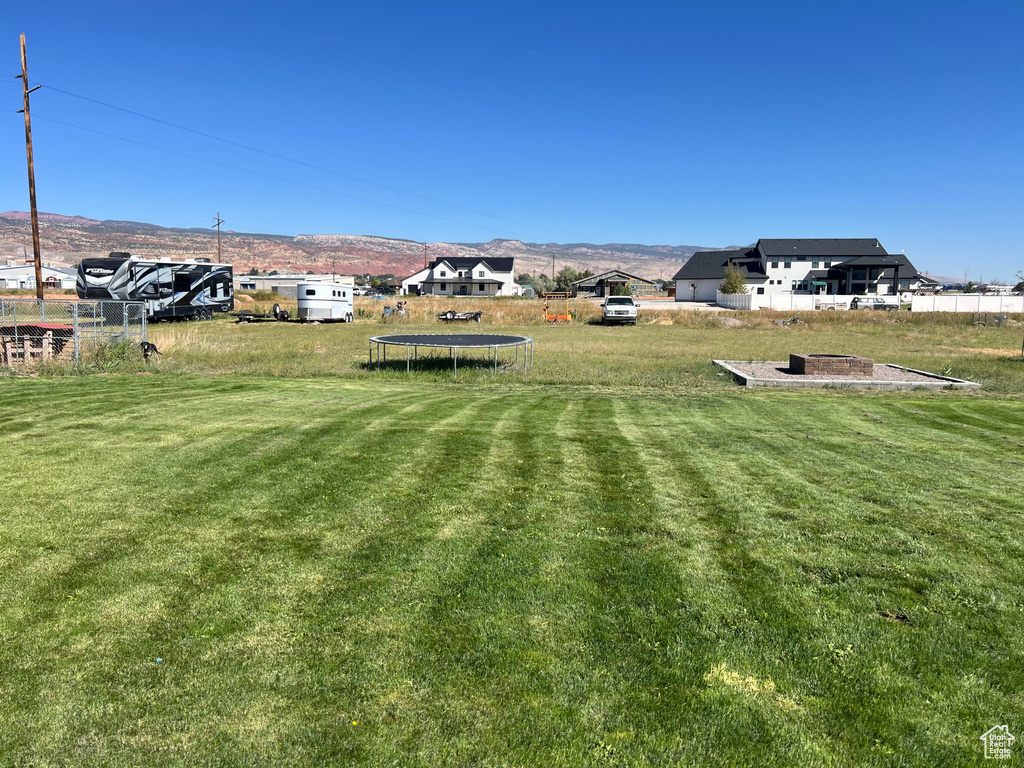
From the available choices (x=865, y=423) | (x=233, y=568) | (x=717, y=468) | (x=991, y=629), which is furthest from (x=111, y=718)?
(x=865, y=423)

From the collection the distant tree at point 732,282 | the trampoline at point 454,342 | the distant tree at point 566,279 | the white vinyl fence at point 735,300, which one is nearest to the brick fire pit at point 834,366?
the trampoline at point 454,342

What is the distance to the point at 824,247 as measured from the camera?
250 feet

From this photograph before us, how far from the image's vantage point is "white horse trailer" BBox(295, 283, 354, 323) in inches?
1446

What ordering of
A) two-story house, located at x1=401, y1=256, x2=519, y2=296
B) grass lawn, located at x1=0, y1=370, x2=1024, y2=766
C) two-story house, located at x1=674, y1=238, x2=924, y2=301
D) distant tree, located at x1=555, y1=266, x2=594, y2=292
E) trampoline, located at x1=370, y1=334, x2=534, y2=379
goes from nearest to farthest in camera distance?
grass lawn, located at x1=0, y1=370, x2=1024, y2=766 < trampoline, located at x1=370, y1=334, x2=534, y2=379 < two-story house, located at x1=674, y1=238, x2=924, y2=301 < two-story house, located at x1=401, y1=256, x2=519, y2=296 < distant tree, located at x1=555, y1=266, x2=594, y2=292

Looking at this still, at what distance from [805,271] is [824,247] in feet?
14.1

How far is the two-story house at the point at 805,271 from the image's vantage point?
72.2m

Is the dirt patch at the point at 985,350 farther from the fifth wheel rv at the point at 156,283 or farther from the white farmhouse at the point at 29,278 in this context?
the white farmhouse at the point at 29,278

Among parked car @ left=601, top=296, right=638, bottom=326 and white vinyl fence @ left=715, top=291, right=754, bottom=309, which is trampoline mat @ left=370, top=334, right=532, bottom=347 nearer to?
parked car @ left=601, top=296, right=638, bottom=326

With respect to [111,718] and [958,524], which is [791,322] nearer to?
[958,524]

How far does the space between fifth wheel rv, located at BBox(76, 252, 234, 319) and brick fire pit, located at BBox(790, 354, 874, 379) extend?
101 feet

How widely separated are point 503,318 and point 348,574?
35471 millimetres

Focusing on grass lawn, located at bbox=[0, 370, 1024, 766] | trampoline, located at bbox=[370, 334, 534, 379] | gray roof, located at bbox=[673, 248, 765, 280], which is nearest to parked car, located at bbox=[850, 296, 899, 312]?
gray roof, located at bbox=[673, 248, 765, 280]

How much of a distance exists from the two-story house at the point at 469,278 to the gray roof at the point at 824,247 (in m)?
35.8

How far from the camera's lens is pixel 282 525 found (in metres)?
4.98
